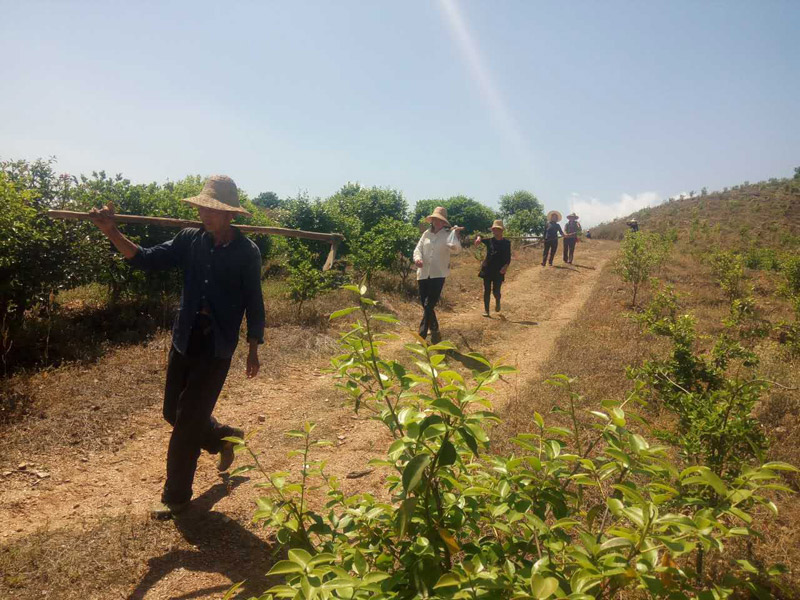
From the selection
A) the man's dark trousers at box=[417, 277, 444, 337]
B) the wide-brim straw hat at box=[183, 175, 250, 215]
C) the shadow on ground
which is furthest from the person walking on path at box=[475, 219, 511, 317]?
the shadow on ground

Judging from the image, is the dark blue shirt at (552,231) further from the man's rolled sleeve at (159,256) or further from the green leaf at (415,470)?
the green leaf at (415,470)

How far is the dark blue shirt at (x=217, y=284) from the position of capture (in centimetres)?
319

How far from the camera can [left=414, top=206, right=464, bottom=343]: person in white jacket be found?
6.77 m

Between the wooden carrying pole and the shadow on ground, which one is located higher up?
the wooden carrying pole

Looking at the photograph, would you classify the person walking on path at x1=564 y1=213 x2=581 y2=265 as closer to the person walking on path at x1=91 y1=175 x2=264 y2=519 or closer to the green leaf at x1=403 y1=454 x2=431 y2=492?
the person walking on path at x1=91 y1=175 x2=264 y2=519

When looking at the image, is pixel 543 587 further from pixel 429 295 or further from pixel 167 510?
pixel 429 295

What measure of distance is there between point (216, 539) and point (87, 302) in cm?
538

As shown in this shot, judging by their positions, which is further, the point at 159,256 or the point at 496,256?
the point at 496,256

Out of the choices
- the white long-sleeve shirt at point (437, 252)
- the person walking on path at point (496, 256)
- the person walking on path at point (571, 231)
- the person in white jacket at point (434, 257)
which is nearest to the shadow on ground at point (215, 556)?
the person in white jacket at point (434, 257)

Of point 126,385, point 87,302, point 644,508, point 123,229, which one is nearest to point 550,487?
point 644,508

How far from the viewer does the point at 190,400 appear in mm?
3092

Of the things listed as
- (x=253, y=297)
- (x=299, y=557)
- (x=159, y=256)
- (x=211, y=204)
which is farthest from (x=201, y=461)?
(x=299, y=557)

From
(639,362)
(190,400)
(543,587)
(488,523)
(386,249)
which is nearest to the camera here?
(543,587)

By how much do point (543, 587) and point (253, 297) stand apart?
2798 millimetres
